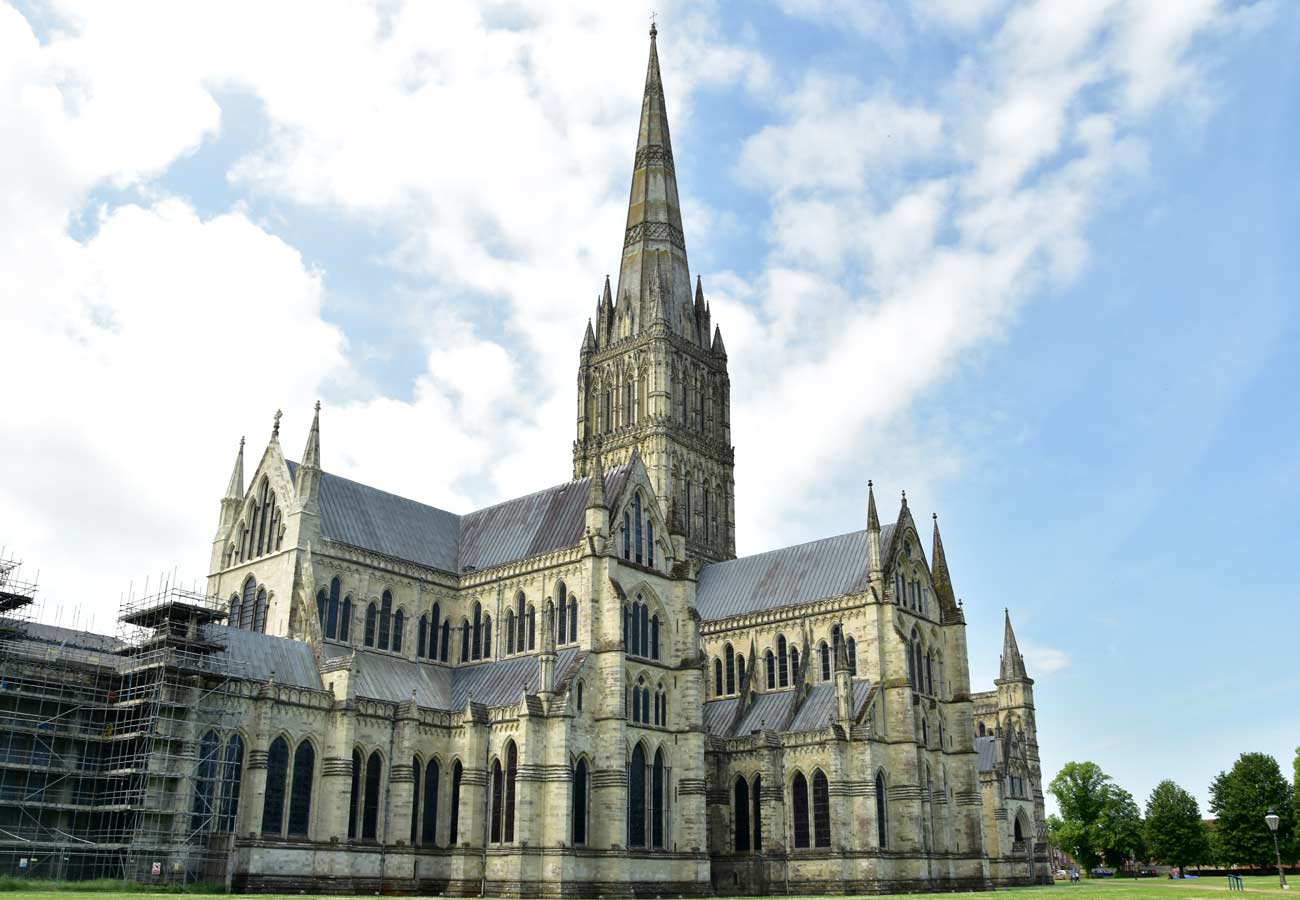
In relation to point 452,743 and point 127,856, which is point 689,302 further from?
point 127,856

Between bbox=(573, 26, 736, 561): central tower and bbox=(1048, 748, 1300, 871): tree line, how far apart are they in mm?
48082

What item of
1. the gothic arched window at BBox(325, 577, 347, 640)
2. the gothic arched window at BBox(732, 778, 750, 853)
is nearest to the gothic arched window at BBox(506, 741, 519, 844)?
the gothic arched window at BBox(325, 577, 347, 640)

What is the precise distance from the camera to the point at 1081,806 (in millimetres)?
108438

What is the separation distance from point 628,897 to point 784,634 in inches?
767

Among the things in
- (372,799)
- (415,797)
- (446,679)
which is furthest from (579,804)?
(446,679)

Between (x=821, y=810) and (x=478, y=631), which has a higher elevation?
(x=478, y=631)

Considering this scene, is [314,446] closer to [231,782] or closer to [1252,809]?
[231,782]

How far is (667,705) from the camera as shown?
53750 mm

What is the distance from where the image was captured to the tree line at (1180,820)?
3595 inches

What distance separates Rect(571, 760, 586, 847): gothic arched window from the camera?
48.2m

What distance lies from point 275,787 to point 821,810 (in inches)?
1007

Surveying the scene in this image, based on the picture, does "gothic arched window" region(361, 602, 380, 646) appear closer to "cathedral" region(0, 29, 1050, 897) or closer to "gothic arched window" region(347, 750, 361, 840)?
"cathedral" region(0, 29, 1050, 897)

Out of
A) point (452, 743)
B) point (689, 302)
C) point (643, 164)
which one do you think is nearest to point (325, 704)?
point (452, 743)

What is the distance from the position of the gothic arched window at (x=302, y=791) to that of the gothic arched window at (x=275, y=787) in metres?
0.40
